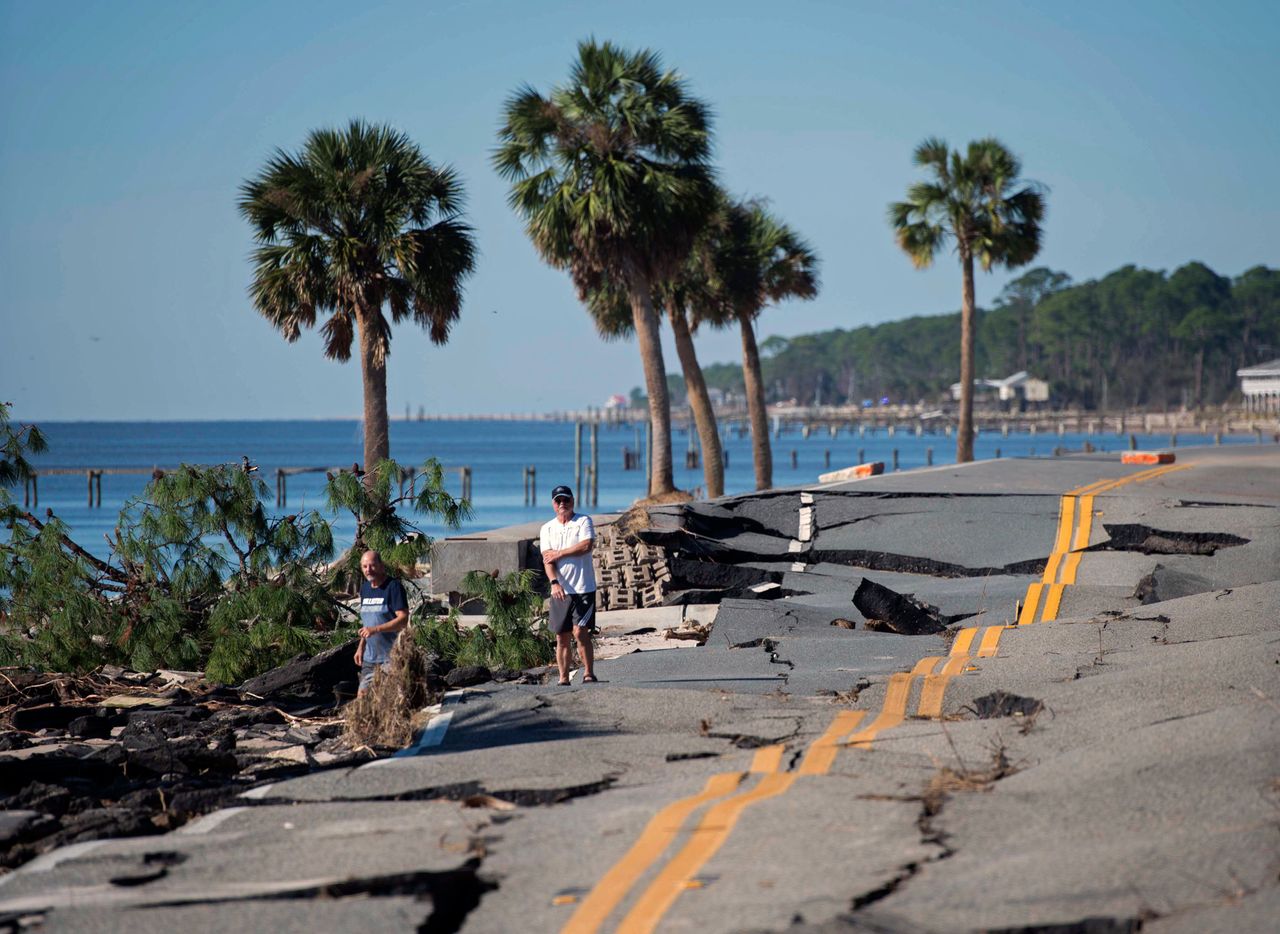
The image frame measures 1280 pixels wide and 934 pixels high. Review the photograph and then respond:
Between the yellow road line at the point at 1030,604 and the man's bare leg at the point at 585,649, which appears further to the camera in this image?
the yellow road line at the point at 1030,604

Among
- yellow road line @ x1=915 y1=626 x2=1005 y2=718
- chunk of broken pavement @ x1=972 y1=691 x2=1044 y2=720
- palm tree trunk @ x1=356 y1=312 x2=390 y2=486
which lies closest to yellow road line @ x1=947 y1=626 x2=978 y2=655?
yellow road line @ x1=915 y1=626 x2=1005 y2=718

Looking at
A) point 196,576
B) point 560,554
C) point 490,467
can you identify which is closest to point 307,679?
point 560,554

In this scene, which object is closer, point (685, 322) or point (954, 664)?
point (954, 664)

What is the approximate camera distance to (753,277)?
3703 cm

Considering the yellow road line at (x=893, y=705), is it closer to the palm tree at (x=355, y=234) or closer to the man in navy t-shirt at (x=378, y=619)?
the man in navy t-shirt at (x=378, y=619)

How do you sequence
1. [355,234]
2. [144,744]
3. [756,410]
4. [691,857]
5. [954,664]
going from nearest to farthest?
[691,857], [144,744], [954,664], [355,234], [756,410]

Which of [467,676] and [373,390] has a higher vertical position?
[373,390]

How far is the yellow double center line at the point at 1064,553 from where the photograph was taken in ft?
47.8

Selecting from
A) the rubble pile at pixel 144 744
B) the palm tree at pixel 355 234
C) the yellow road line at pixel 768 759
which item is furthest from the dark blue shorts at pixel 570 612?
the palm tree at pixel 355 234

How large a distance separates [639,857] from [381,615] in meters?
5.71

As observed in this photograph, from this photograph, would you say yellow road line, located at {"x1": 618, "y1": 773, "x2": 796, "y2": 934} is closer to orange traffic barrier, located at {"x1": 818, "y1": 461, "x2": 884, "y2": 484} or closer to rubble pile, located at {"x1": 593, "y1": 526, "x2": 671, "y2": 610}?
rubble pile, located at {"x1": 593, "y1": 526, "x2": 671, "y2": 610}

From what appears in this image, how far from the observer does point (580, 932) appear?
4910 mm

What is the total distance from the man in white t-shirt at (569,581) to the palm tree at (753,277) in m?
24.8

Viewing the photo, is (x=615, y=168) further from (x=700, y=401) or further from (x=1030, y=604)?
(x=1030, y=604)
